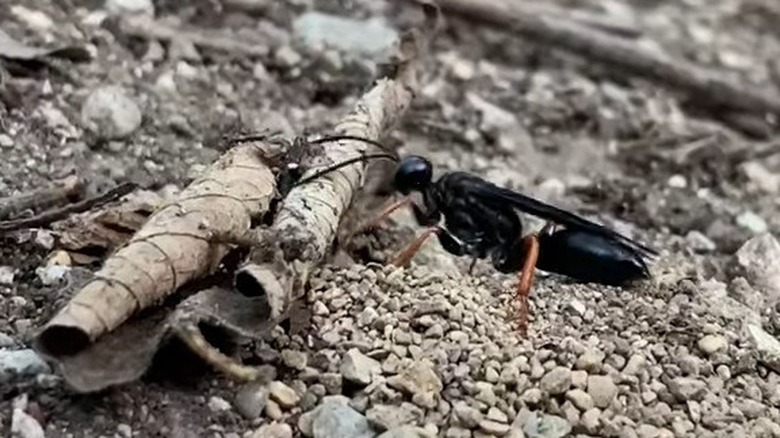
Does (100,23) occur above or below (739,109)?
below

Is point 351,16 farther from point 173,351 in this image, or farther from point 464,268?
point 173,351

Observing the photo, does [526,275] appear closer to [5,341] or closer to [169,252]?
[169,252]

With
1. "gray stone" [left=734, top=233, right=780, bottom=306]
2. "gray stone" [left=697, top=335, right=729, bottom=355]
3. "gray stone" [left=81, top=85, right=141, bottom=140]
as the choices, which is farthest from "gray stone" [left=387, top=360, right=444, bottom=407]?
"gray stone" [left=81, top=85, right=141, bottom=140]

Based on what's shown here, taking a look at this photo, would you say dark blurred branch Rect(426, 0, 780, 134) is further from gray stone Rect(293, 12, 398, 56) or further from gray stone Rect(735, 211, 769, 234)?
gray stone Rect(735, 211, 769, 234)

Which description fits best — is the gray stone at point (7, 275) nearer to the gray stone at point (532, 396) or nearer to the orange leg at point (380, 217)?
the orange leg at point (380, 217)

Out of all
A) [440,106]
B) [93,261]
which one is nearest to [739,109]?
[440,106]

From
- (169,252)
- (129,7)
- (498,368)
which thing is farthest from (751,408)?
(129,7)

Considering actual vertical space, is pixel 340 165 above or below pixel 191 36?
below
